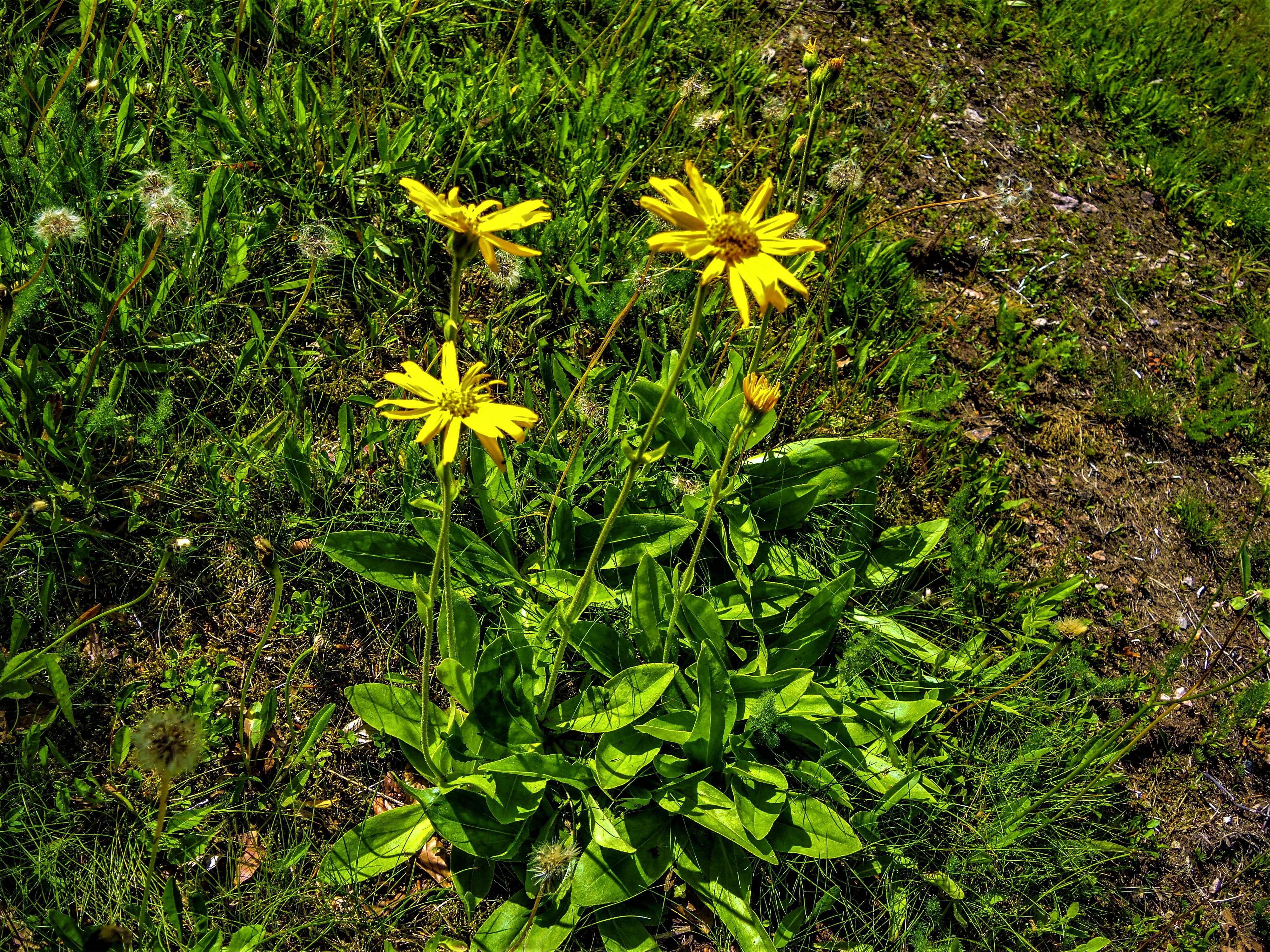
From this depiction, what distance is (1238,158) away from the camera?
4480 millimetres

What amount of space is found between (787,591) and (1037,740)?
35.8 inches

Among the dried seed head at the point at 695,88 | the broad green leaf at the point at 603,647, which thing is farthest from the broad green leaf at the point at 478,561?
the dried seed head at the point at 695,88

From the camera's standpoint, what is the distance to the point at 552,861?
2029mm

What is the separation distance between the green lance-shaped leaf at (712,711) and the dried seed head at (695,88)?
2234mm

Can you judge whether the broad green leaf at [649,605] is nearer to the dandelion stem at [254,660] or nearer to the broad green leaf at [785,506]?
the broad green leaf at [785,506]

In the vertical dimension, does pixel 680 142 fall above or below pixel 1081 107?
below

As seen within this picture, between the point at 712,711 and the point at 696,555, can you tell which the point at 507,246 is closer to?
the point at 696,555

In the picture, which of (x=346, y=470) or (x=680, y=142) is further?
(x=680, y=142)

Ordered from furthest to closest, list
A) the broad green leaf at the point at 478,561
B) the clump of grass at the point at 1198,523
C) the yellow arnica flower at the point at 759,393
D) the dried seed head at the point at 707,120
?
the clump of grass at the point at 1198,523 < the dried seed head at the point at 707,120 < the broad green leaf at the point at 478,561 < the yellow arnica flower at the point at 759,393

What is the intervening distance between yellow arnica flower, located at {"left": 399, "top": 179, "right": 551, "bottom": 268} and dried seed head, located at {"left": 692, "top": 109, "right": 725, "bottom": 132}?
1.95 meters

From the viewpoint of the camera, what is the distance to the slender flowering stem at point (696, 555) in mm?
1962

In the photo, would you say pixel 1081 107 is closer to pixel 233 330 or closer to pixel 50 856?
pixel 233 330

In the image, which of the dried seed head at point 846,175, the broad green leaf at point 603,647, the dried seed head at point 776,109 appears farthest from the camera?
the dried seed head at point 776,109

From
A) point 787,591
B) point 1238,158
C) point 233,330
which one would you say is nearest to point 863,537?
point 787,591
